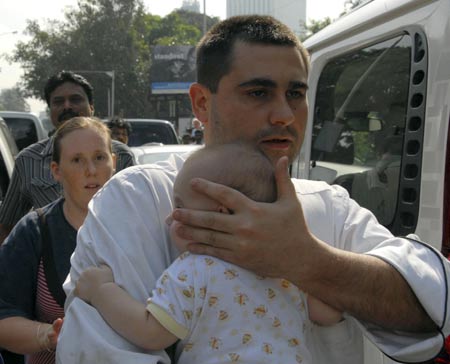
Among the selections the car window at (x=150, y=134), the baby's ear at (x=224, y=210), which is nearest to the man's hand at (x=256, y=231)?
the baby's ear at (x=224, y=210)

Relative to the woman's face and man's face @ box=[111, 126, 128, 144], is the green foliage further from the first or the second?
the woman's face

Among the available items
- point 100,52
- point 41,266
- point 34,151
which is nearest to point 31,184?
point 34,151

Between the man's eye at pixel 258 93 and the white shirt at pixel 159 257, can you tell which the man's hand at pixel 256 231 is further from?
the man's eye at pixel 258 93

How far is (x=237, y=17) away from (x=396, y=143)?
1203 mm

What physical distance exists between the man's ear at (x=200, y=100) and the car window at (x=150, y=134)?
1100 centimetres

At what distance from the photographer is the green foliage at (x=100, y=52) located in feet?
191

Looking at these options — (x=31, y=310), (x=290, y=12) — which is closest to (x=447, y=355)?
(x=31, y=310)

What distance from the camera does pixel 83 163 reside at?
2982 millimetres

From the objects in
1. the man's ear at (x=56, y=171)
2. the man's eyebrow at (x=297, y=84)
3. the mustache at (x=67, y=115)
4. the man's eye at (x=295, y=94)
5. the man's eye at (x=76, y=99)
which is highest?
the man's eyebrow at (x=297, y=84)

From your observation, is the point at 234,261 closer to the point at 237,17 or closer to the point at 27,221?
the point at 237,17

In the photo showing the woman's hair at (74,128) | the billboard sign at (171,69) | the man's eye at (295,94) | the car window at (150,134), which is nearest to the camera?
Answer: the man's eye at (295,94)

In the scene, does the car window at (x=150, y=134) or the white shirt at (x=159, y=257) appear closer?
the white shirt at (x=159, y=257)

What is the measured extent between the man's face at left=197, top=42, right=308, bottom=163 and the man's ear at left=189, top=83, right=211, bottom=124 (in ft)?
0.27

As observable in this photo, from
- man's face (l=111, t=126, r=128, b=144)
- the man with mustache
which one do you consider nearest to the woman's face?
the man with mustache
